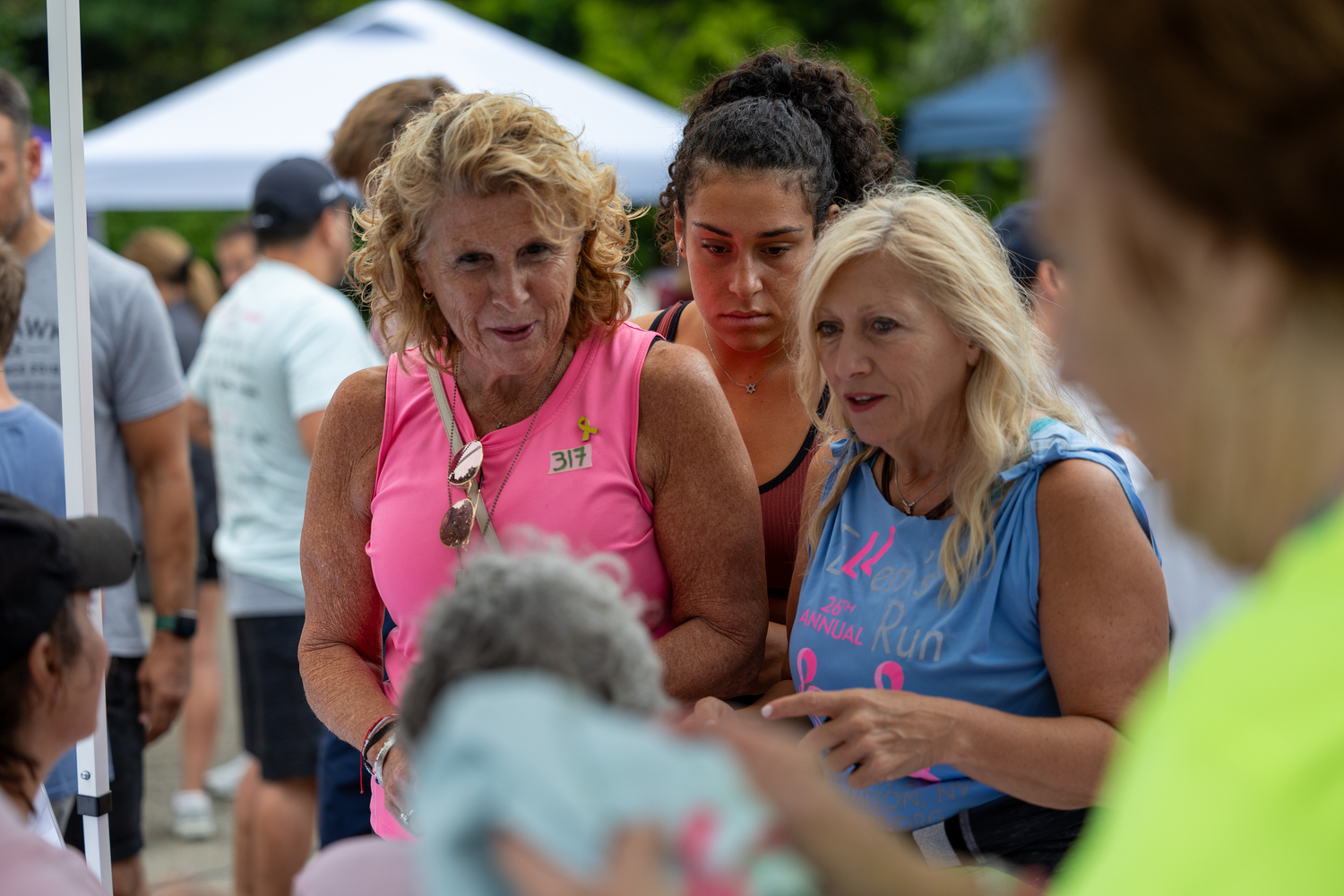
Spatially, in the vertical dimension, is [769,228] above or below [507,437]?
above

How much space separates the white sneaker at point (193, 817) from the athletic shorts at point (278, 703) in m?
1.29

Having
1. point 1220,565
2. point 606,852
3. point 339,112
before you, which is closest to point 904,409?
point 1220,565

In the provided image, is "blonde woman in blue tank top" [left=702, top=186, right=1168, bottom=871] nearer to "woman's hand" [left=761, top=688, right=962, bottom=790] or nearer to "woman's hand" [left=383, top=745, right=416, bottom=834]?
"woman's hand" [left=761, top=688, right=962, bottom=790]

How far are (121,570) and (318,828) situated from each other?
1923 mm

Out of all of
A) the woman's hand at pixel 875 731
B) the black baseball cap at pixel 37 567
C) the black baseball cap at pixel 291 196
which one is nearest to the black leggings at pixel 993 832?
the woman's hand at pixel 875 731

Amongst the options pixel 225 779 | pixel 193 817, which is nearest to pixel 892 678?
pixel 193 817

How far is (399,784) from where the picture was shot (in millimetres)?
1777

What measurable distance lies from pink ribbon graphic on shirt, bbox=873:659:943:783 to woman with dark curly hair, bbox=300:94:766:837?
0.24 meters

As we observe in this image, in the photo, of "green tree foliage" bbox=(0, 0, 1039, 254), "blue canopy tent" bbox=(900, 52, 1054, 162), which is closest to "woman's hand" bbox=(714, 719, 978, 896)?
"blue canopy tent" bbox=(900, 52, 1054, 162)

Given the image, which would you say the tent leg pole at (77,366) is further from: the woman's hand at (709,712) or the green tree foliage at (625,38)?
the green tree foliage at (625,38)

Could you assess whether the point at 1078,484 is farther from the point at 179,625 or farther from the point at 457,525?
the point at 179,625

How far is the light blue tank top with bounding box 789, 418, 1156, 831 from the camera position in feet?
5.93

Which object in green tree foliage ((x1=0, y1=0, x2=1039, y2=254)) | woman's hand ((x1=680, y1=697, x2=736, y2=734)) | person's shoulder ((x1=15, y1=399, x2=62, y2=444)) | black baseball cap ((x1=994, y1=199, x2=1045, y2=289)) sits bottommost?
woman's hand ((x1=680, y1=697, x2=736, y2=734))

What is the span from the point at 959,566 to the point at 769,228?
2.60 ft
